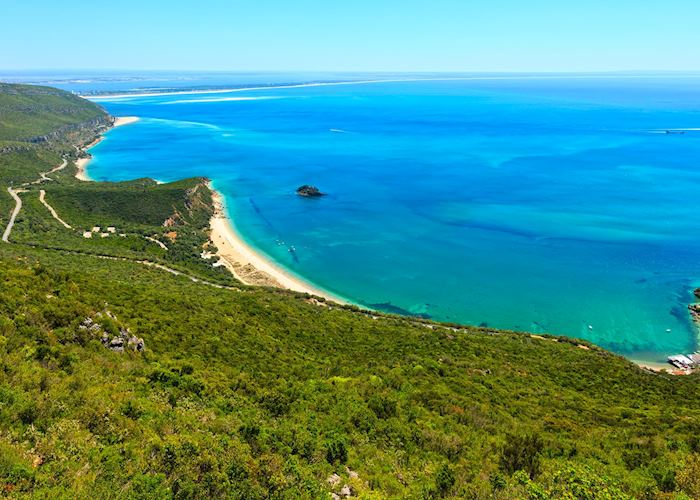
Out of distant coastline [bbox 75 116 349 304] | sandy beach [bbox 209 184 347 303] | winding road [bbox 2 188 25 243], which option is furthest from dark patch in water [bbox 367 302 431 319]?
winding road [bbox 2 188 25 243]

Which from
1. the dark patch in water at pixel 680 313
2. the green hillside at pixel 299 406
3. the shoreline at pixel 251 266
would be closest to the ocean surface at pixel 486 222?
the dark patch in water at pixel 680 313

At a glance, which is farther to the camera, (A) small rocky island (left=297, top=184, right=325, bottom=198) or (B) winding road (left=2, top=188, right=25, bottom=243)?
(A) small rocky island (left=297, top=184, right=325, bottom=198)

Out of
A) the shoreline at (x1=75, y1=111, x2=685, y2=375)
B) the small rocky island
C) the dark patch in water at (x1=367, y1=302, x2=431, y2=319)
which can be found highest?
the small rocky island

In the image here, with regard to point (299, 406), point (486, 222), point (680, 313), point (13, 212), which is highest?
point (299, 406)

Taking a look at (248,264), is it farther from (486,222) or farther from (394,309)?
(486,222)

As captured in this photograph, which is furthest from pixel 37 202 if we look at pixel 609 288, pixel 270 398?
pixel 609 288

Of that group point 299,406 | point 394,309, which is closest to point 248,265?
point 394,309

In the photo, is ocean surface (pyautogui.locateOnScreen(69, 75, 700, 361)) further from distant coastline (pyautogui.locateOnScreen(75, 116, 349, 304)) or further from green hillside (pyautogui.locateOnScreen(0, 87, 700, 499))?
green hillside (pyautogui.locateOnScreen(0, 87, 700, 499))
